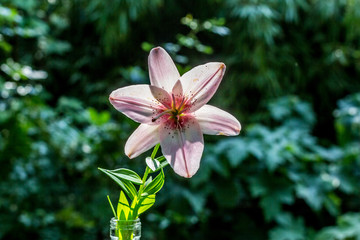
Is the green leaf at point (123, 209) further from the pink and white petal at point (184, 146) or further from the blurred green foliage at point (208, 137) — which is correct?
the blurred green foliage at point (208, 137)

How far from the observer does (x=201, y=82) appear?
278 millimetres

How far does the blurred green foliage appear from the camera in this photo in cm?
129

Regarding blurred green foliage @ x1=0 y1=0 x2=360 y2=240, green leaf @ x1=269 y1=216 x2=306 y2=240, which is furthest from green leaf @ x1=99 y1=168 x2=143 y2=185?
green leaf @ x1=269 y1=216 x2=306 y2=240

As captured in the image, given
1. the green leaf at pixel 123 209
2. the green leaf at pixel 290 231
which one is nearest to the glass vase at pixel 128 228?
the green leaf at pixel 123 209

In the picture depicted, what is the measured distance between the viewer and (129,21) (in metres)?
2.04

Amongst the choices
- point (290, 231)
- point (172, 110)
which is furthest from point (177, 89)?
point (290, 231)

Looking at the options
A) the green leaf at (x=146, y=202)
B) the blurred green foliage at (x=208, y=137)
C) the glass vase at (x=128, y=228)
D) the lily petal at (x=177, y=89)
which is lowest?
the glass vase at (x=128, y=228)

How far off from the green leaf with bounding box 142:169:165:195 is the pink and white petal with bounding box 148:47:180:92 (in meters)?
0.06

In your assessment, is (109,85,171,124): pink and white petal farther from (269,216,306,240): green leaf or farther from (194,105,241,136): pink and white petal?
(269,216,306,240): green leaf

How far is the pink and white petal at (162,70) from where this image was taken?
268 mm

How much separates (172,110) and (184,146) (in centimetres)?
3

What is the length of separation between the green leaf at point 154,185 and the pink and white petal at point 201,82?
5 centimetres

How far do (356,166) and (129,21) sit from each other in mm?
1257

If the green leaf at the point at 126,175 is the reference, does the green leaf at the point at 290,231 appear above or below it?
above
